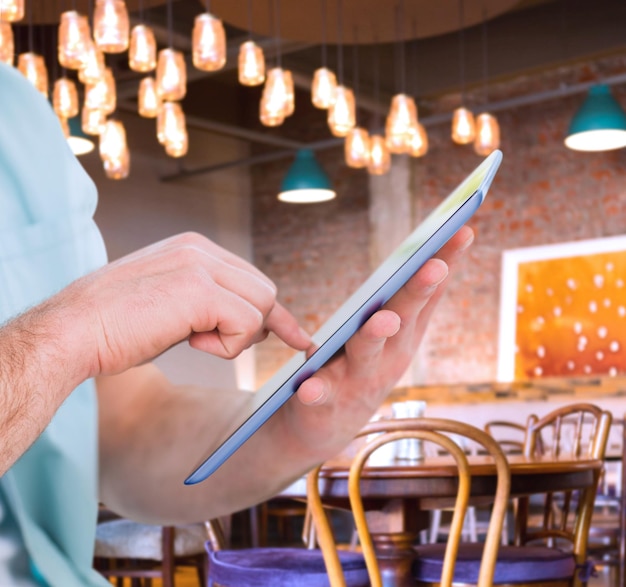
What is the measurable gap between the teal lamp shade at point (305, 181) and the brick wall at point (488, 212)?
69.1 inches

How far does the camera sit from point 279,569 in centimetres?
276

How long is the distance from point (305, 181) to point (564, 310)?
2.26 metres

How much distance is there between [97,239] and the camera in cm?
87

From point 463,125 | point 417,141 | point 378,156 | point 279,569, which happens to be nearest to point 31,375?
point 279,569

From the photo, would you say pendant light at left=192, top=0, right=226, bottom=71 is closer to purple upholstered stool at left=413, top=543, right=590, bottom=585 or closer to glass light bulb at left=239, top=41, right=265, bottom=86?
glass light bulb at left=239, top=41, right=265, bottom=86

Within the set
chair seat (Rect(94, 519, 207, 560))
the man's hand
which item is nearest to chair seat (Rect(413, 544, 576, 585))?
chair seat (Rect(94, 519, 207, 560))

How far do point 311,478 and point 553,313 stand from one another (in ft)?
16.8

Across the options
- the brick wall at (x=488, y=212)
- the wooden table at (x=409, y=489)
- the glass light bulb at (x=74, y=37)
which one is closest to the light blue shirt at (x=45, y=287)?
the wooden table at (x=409, y=489)

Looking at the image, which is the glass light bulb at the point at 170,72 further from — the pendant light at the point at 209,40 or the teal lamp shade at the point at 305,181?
the teal lamp shade at the point at 305,181

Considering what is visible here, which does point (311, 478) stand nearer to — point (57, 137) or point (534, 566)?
point (534, 566)

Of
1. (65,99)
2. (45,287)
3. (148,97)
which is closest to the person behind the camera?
(45,287)

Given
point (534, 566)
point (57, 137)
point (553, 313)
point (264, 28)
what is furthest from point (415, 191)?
point (57, 137)

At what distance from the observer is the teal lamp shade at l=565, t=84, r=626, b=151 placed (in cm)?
536

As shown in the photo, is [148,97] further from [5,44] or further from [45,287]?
[45,287]
